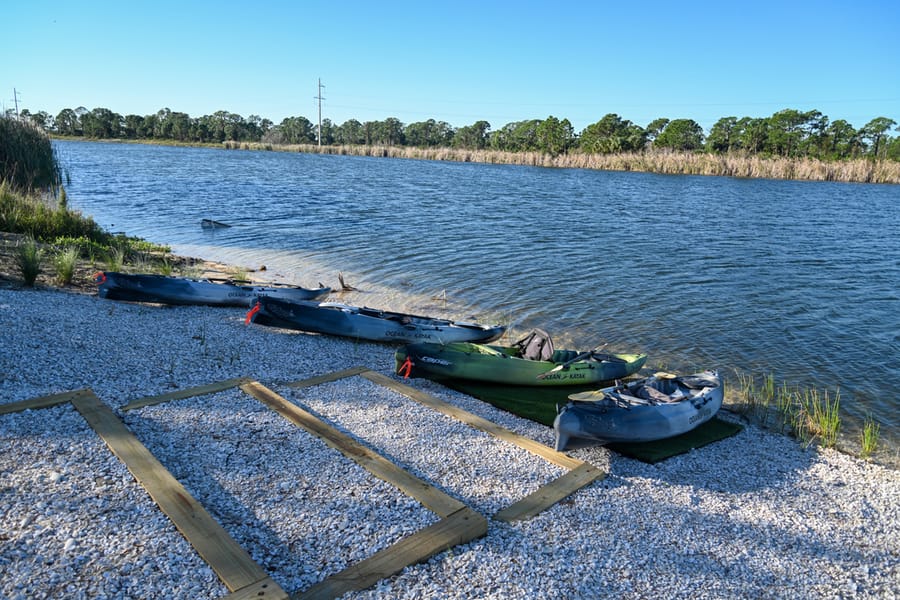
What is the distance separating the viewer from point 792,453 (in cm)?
633

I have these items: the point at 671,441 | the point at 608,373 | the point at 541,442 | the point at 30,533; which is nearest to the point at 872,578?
the point at 671,441

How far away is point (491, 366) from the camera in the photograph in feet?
23.7

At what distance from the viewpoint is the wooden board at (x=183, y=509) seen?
11.1 feet

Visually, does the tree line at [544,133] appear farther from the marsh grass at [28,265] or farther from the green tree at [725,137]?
the marsh grass at [28,265]

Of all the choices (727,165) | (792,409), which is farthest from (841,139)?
(792,409)

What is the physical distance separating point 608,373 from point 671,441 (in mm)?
1582

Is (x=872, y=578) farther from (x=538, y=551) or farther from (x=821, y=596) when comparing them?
(x=538, y=551)

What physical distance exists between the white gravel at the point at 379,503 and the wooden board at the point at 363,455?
82 millimetres

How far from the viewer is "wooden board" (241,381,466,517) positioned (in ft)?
14.1

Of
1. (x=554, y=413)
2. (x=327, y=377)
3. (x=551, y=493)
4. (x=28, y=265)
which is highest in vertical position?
(x=28, y=265)

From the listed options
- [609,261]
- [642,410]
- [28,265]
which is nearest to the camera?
[642,410]

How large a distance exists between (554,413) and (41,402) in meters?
5.12

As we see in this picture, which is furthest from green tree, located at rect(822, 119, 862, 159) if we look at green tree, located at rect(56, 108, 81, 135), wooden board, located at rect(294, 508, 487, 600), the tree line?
green tree, located at rect(56, 108, 81, 135)

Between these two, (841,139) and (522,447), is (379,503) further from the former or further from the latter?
(841,139)
